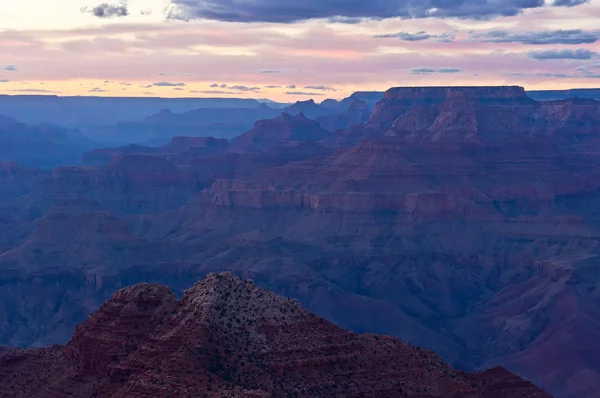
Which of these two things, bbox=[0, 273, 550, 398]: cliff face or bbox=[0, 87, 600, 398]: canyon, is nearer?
A: bbox=[0, 273, 550, 398]: cliff face

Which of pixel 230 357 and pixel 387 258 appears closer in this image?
pixel 230 357

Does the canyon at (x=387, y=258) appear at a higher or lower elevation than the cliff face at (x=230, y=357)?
lower

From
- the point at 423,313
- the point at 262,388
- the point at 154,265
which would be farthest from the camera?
the point at 154,265

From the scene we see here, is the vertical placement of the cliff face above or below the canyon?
above

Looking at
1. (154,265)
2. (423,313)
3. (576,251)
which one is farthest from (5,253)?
(576,251)

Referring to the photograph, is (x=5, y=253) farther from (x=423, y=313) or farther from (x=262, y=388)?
(x=262, y=388)

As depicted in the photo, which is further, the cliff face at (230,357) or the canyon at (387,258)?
the canyon at (387,258)

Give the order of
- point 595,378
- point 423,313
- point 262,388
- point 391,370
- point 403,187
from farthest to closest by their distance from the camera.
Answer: point 403,187, point 423,313, point 595,378, point 391,370, point 262,388

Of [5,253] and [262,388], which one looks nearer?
[262,388]
